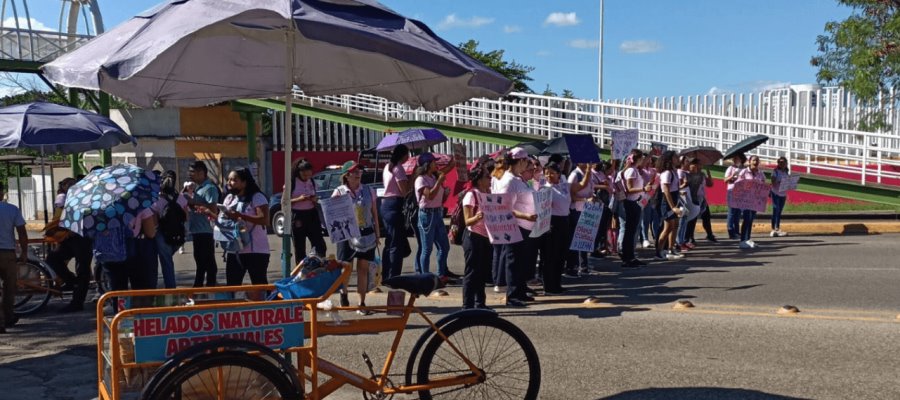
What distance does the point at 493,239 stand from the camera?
8969 millimetres

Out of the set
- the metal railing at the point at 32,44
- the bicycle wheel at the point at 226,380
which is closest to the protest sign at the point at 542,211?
the bicycle wheel at the point at 226,380

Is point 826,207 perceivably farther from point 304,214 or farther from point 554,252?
point 304,214

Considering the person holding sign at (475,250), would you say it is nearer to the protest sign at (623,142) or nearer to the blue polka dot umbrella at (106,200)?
A: the blue polka dot umbrella at (106,200)

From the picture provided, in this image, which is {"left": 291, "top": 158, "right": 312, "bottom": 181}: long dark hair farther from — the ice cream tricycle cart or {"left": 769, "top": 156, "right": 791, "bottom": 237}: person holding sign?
{"left": 769, "top": 156, "right": 791, "bottom": 237}: person holding sign

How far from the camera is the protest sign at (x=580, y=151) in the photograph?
12.2 metres

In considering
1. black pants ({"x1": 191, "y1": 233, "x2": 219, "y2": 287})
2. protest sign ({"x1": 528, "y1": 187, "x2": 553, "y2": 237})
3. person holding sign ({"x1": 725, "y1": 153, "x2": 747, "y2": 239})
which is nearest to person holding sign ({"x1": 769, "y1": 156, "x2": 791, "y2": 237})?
person holding sign ({"x1": 725, "y1": 153, "x2": 747, "y2": 239})

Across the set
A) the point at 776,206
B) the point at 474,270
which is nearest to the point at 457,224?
the point at 474,270

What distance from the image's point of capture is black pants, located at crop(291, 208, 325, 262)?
1039cm

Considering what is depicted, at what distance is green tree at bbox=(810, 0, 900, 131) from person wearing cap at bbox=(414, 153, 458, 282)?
1548 cm

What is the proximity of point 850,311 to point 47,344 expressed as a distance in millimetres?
8293

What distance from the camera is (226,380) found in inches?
179

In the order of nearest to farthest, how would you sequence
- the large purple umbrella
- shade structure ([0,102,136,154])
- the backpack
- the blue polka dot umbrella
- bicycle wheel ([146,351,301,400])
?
bicycle wheel ([146,351,301,400]) < the blue polka dot umbrella < the backpack < shade structure ([0,102,136,154]) < the large purple umbrella

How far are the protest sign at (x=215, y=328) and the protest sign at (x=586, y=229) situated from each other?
6.98 meters

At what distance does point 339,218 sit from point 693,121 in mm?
16058
